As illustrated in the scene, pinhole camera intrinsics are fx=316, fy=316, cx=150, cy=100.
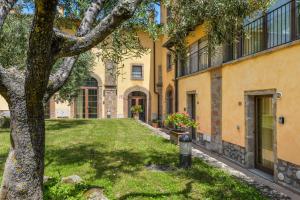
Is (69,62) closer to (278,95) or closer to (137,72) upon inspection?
(278,95)

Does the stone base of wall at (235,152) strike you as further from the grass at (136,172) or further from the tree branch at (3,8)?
the tree branch at (3,8)

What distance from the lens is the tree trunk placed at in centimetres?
432

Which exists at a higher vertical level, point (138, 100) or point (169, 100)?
point (138, 100)

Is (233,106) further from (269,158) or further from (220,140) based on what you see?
(269,158)

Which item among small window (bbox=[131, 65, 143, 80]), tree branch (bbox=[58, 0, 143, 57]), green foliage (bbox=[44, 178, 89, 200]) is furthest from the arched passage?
tree branch (bbox=[58, 0, 143, 57])

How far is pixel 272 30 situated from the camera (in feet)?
30.0

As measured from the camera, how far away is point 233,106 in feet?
36.3

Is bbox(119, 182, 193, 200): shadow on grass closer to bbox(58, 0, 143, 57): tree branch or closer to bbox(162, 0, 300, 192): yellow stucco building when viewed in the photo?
bbox(162, 0, 300, 192): yellow stucco building

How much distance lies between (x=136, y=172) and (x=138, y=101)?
19.9 metres

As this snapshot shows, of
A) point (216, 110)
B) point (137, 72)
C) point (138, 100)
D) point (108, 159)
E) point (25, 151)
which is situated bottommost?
point (108, 159)

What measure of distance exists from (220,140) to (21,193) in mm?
8920

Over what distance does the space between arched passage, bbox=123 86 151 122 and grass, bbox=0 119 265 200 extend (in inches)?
557

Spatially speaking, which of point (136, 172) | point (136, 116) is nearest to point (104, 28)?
point (136, 172)

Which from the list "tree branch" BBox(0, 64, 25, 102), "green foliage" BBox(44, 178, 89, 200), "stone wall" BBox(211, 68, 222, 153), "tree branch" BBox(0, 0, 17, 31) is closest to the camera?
"tree branch" BBox(0, 0, 17, 31)
